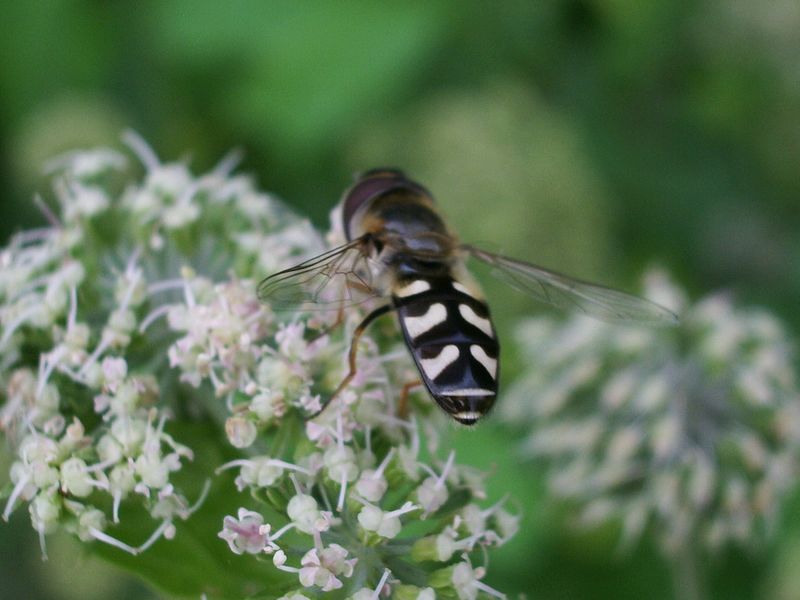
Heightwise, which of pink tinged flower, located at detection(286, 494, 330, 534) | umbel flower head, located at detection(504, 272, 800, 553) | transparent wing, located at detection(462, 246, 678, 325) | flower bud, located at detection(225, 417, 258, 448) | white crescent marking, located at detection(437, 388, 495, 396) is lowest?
pink tinged flower, located at detection(286, 494, 330, 534)

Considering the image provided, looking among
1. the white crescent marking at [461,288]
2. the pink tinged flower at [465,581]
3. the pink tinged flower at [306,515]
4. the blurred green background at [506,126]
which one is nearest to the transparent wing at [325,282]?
the white crescent marking at [461,288]

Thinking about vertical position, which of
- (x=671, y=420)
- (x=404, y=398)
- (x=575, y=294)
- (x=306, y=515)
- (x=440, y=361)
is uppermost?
(x=671, y=420)

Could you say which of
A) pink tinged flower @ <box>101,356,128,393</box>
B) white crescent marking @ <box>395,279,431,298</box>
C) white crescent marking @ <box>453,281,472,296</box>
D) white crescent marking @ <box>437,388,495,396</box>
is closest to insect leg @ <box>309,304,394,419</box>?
white crescent marking @ <box>395,279,431,298</box>

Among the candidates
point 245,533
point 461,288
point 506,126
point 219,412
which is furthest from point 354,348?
point 506,126

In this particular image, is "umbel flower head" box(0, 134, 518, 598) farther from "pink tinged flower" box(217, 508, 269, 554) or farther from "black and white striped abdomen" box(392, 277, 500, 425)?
"black and white striped abdomen" box(392, 277, 500, 425)

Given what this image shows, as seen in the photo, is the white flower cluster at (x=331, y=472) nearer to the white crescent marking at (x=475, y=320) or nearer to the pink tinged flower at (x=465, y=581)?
the pink tinged flower at (x=465, y=581)

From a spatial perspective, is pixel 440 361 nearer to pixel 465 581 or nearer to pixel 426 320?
pixel 426 320

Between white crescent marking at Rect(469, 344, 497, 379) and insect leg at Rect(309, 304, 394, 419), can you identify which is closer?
white crescent marking at Rect(469, 344, 497, 379)

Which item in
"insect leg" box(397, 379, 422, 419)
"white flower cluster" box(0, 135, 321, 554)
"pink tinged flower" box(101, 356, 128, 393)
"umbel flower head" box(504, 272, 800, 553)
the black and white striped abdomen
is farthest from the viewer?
"umbel flower head" box(504, 272, 800, 553)
